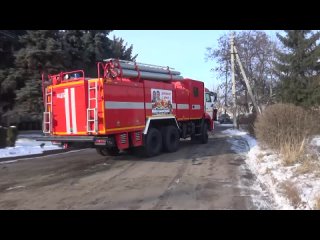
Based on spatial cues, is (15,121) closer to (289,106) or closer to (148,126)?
(148,126)

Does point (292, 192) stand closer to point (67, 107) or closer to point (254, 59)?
point (67, 107)

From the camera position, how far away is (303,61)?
100 feet

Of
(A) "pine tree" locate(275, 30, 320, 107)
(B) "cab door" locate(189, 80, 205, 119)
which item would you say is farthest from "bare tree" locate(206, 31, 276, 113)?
(B) "cab door" locate(189, 80, 205, 119)

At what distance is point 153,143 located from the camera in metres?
15.2

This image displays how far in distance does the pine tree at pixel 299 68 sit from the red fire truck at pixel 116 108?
15521mm

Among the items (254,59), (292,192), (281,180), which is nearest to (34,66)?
(281,180)

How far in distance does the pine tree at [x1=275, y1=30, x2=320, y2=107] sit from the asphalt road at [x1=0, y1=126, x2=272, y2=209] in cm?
1685

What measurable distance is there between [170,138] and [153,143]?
4.05 ft

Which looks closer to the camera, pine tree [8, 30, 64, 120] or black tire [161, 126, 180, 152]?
black tire [161, 126, 180, 152]

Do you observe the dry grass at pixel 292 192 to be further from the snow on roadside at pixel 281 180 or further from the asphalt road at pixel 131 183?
the asphalt road at pixel 131 183

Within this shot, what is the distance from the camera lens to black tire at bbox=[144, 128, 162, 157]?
580 inches

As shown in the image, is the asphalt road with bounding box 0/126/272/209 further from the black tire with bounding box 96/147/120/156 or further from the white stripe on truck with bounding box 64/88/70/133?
the white stripe on truck with bounding box 64/88/70/133
